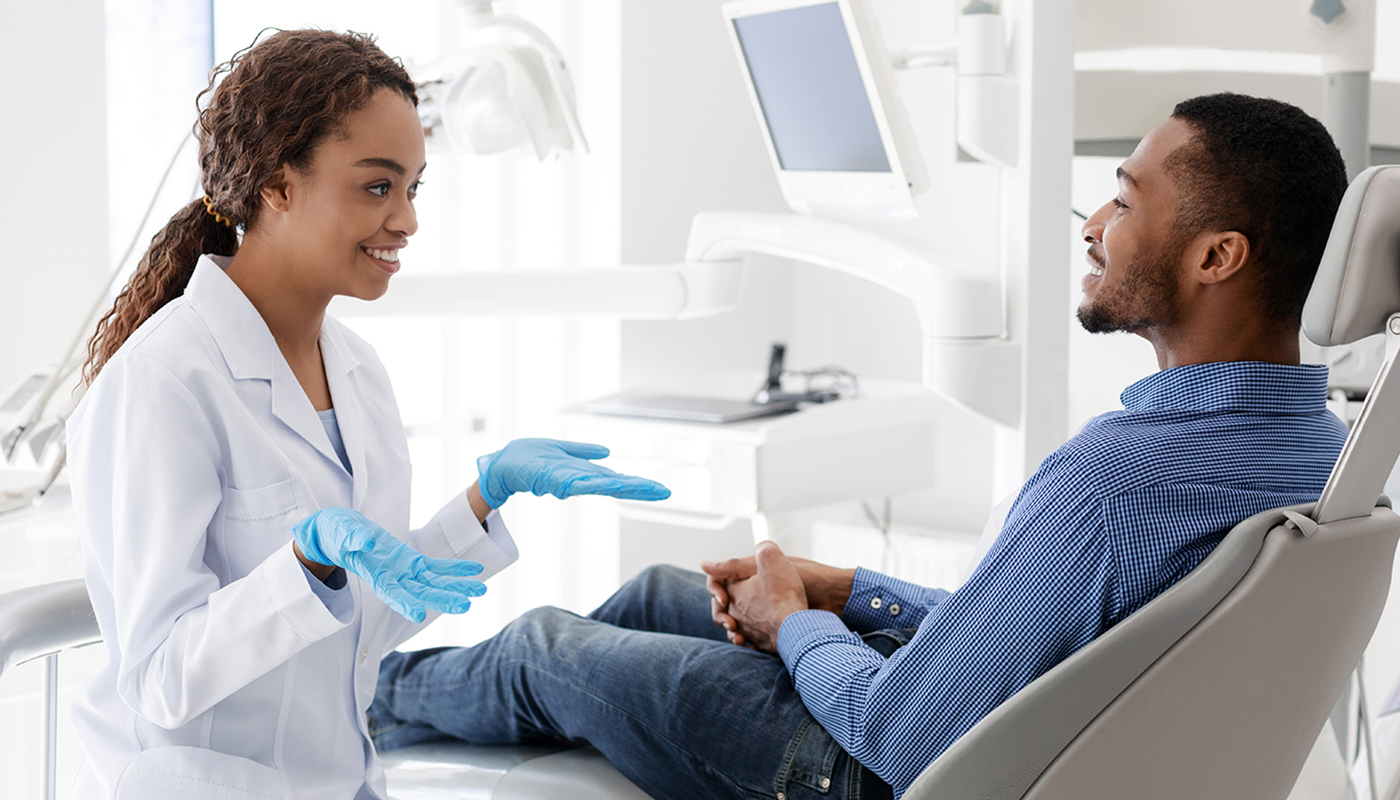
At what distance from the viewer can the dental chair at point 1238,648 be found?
846 millimetres

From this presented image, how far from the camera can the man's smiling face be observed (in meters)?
1.14

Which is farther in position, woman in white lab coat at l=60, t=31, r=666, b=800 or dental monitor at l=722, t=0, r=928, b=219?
dental monitor at l=722, t=0, r=928, b=219

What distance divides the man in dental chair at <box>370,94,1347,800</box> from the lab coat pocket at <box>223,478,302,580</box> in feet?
1.31

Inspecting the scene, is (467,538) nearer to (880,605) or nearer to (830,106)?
(880,605)

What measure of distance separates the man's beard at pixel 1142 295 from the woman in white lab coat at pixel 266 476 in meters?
0.48

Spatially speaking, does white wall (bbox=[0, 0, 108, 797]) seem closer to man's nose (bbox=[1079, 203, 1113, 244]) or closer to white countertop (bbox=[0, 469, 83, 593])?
white countertop (bbox=[0, 469, 83, 593])

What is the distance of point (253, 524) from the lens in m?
1.05

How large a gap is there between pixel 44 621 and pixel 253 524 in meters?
0.22

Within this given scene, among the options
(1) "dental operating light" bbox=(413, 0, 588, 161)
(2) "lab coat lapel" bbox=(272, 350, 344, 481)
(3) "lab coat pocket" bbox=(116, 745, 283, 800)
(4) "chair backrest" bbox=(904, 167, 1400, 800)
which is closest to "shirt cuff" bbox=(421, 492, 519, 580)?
(2) "lab coat lapel" bbox=(272, 350, 344, 481)

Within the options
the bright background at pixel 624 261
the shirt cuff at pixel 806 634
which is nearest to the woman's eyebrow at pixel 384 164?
the shirt cuff at pixel 806 634

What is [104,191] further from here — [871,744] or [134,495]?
[871,744]

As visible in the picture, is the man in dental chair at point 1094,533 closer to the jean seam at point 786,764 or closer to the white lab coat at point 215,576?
the jean seam at point 786,764

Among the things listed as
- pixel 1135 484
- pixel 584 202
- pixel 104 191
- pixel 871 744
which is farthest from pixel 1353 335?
pixel 584 202

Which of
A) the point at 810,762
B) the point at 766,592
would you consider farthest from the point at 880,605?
the point at 810,762
